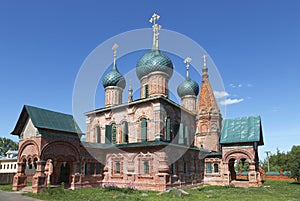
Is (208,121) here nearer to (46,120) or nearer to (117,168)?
(117,168)

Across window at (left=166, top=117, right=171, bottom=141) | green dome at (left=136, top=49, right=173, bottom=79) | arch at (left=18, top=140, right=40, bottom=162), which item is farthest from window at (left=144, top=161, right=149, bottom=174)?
green dome at (left=136, top=49, right=173, bottom=79)

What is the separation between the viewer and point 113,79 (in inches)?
977

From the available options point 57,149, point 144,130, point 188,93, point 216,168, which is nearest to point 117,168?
point 144,130

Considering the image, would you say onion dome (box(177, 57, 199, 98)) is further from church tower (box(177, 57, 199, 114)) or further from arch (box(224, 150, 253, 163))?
arch (box(224, 150, 253, 163))

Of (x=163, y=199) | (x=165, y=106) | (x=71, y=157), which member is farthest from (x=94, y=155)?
(x=163, y=199)

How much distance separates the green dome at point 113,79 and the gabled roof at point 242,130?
36.5ft

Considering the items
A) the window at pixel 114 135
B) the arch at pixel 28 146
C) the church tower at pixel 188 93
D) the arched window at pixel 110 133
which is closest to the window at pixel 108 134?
the arched window at pixel 110 133

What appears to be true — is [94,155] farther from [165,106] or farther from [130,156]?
[165,106]

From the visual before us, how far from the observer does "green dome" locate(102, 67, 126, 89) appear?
979 inches

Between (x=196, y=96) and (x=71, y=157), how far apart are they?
16.3 meters

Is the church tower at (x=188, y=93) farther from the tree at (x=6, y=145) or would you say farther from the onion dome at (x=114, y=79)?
the tree at (x=6, y=145)

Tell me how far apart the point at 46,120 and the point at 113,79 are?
9.49 metres

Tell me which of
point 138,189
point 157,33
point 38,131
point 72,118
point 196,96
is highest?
point 157,33

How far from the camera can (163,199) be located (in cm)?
1246
